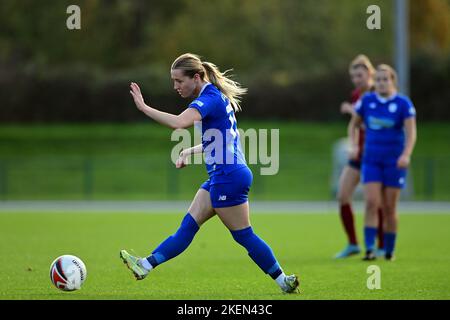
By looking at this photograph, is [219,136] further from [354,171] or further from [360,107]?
[354,171]

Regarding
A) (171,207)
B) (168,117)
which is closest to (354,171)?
(168,117)

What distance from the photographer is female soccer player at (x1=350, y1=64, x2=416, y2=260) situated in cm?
1077

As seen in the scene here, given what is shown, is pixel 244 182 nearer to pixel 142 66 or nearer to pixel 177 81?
pixel 177 81

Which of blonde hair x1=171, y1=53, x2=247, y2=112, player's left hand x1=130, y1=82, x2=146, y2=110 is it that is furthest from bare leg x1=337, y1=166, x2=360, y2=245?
player's left hand x1=130, y1=82, x2=146, y2=110

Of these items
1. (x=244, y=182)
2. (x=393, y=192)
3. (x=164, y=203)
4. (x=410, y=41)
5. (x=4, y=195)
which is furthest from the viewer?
(x=410, y=41)

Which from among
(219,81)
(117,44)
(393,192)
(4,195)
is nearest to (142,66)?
(117,44)

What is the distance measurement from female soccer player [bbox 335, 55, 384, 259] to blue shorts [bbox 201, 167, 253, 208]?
4.00m

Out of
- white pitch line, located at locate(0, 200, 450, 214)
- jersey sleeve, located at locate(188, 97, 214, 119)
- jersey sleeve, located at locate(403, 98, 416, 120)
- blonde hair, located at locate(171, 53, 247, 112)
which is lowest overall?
white pitch line, located at locate(0, 200, 450, 214)

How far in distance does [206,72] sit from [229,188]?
104cm

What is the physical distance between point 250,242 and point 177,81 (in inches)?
59.8

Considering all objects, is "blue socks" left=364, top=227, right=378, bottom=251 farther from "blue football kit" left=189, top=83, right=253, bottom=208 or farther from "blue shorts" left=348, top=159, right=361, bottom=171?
"blue football kit" left=189, top=83, right=253, bottom=208
